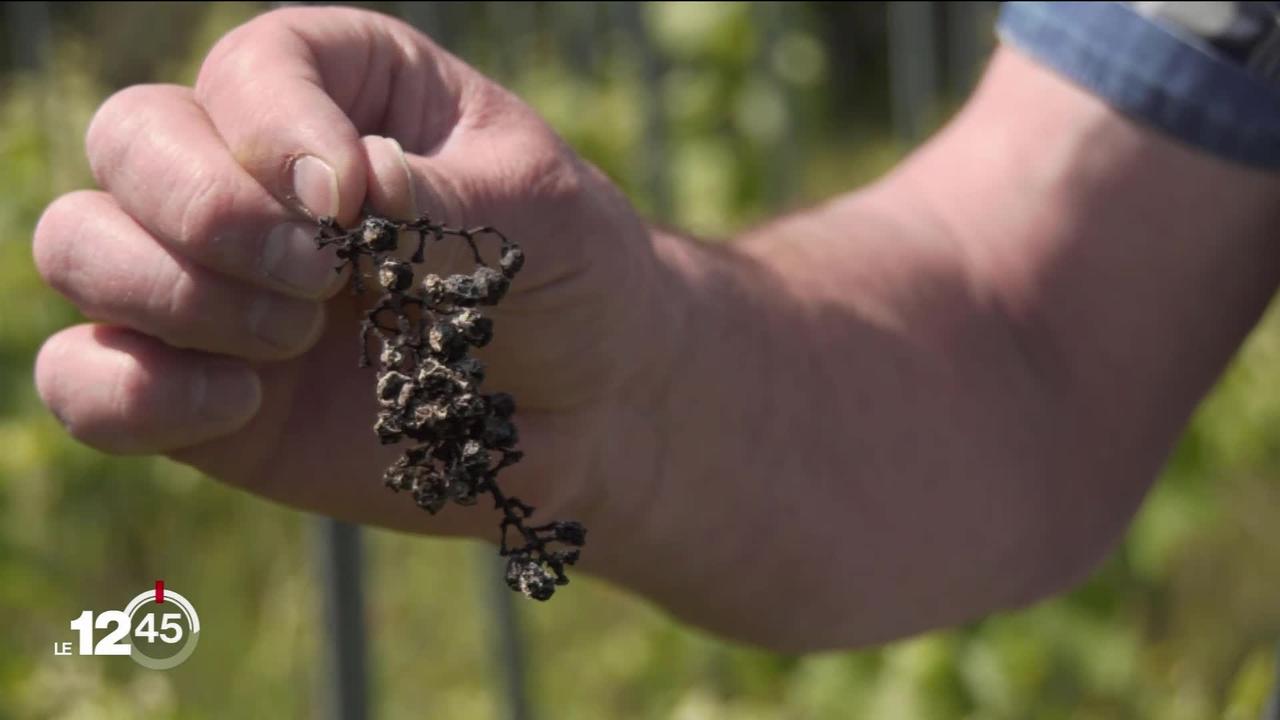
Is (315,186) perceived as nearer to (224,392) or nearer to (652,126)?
(224,392)

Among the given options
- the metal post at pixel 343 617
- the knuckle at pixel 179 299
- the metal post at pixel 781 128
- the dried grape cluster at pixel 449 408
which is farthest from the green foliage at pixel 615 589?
the dried grape cluster at pixel 449 408

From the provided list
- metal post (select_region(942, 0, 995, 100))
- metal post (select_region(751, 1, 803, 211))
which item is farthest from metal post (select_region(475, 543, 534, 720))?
metal post (select_region(942, 0, 995, 100))

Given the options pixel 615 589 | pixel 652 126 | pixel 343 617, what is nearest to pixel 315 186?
pixel 343 617

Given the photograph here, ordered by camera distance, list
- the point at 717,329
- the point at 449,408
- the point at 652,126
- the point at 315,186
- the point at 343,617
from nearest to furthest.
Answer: the point at 449,408
the point at 315,186
the point at 717,329
the point at 343,617
the point at 652,126

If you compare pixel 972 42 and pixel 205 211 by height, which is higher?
pixel 205 211

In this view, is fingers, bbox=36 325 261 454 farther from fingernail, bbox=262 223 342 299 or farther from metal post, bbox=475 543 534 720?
metal post, bbox=475 543 534 720

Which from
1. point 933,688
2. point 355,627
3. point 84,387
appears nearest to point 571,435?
point 84,387

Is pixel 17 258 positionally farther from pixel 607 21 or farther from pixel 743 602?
pixel 607 21

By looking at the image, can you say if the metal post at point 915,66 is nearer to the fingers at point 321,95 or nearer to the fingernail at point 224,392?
the fingers at point 321,95
